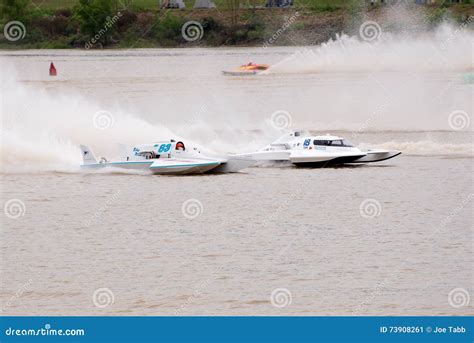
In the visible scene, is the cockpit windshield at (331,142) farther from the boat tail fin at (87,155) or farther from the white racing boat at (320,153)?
the boat tail fin at (87,155)

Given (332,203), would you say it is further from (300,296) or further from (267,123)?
(267,123)

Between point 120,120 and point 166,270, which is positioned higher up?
point 120,120

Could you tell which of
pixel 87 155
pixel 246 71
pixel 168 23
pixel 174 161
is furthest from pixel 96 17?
pixel 174 161

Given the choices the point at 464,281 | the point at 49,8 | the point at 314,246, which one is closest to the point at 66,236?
the point at 314,246

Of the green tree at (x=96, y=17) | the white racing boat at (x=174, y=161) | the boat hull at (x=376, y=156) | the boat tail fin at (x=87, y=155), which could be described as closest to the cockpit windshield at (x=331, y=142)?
the boat hull at (x=376, y=156)

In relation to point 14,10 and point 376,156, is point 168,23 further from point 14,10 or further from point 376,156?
point 376,156

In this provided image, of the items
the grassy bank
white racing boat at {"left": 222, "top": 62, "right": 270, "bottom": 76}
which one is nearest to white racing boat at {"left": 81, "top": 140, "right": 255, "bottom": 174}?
white racing boat at {"left": 222, "top": 62, "right": 270, "bottom": 76}

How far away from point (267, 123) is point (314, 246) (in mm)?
20225

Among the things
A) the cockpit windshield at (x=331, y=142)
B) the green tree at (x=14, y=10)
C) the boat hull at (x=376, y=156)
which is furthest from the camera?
the green tree at (x=14, y=10)

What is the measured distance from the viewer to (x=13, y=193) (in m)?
26.8

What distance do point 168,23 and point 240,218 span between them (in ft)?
220

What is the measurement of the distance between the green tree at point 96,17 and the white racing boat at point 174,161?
57402 mm

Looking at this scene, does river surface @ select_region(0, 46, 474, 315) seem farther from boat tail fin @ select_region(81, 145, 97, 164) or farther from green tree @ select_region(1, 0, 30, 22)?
green tree @ select_region(1, 0, 30, 22)

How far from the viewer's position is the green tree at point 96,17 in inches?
3410
